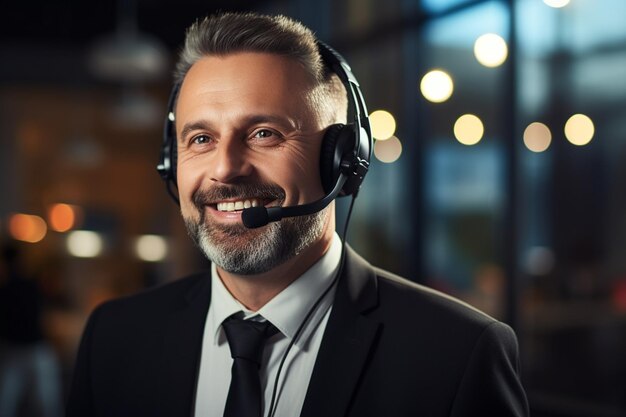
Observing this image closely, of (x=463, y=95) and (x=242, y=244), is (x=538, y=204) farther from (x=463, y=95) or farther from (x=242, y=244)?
(x=242, y=244)

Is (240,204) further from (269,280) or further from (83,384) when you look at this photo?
(83,384)

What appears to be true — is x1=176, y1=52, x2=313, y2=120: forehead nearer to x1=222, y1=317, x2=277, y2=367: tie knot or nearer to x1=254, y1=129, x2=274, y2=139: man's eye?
x1=254, y1=129, x2=274, y2=139: man's eye

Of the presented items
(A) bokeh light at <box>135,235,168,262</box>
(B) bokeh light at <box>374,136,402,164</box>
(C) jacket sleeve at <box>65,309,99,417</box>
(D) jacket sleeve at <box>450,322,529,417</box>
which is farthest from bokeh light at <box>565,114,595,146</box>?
(A) bokeh light at <box>135,235,168,262</box>

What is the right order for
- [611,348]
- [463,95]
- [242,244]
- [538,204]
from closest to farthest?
[242,244]
[611,348]
[538,204]
[463,95]

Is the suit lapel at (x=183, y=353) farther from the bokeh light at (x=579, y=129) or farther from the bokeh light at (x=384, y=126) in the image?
the bokeh light at (x=384, y=126)

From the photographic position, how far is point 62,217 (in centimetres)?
895

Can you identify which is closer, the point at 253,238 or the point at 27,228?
the point at 253,238

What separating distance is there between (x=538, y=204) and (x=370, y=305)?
2424 mm

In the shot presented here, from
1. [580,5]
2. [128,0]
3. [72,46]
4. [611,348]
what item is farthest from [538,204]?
[72,46]

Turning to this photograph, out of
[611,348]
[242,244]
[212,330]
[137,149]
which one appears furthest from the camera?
[137,149]

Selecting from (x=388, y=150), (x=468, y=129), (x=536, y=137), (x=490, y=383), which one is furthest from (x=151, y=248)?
(x=490, y=383)

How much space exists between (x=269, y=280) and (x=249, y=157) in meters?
0.24

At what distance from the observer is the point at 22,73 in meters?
7.54

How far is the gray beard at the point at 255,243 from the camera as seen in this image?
123 centimetres
